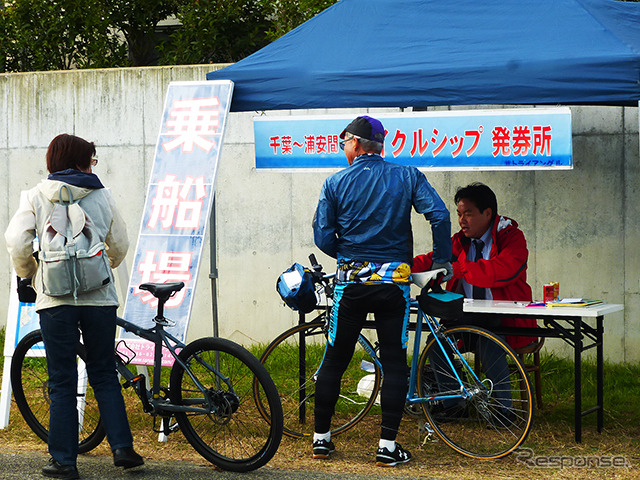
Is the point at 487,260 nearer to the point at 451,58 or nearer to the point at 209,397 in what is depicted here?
the point at 451,58

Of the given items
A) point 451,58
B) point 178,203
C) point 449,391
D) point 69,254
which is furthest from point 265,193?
point 69,254

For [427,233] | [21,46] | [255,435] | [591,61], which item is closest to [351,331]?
[255,435]

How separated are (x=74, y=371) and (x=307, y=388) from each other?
1.54 metres

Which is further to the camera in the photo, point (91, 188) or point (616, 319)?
point (616, 319)

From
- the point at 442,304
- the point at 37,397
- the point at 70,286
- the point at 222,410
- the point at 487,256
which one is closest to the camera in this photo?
the point at 70,286

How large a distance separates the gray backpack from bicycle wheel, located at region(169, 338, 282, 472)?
0.65m

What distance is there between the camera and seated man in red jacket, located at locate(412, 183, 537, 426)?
17.0 feet

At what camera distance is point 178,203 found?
486 centimetres

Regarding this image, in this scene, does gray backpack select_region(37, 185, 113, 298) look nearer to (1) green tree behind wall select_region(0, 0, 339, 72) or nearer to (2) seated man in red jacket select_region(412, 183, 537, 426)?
(2) seated man in red jacket select_region(412, 183, 537, 426)

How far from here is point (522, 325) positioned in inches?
213

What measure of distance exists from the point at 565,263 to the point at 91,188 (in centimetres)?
409

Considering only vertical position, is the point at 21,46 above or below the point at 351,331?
above

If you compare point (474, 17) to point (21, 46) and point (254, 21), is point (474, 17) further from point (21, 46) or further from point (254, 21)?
point (21, 46)

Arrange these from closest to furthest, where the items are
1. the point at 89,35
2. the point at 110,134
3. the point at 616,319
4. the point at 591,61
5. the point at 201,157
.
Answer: the point at 591,61
the point at 201,157
the point at 616,319
the point at 110,134
the point at 89,35
